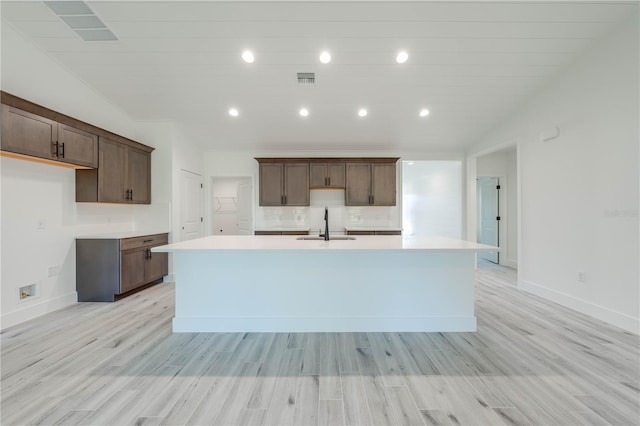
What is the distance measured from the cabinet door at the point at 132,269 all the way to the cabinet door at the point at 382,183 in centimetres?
409

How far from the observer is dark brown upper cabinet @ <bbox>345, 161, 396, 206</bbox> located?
5.38 m

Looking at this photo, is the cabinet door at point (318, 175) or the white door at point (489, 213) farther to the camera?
the white door at point (489, 213)

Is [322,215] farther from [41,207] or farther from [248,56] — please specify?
[41,207]

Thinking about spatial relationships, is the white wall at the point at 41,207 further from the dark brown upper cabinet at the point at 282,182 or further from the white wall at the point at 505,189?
the white wall at the point at 505,189

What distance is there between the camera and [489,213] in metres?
6.38

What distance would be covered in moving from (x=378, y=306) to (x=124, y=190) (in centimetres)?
393

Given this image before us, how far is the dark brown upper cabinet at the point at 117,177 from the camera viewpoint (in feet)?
11.4

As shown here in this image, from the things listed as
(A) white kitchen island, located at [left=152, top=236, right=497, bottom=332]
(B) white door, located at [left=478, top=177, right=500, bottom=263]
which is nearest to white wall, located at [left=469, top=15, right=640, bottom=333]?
(A) white kitchen island, located at [left=152, top=236, right=497, bottom=332]

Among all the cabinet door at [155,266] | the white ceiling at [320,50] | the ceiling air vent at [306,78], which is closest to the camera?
the white ceiling at [320,50]

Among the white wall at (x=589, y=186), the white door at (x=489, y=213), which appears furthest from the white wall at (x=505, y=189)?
the white wall at (x=589, y=186)

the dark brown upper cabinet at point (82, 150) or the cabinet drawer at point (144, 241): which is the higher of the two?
the dark brown upper cabinet at point (82, 150)

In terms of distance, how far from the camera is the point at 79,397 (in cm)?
169

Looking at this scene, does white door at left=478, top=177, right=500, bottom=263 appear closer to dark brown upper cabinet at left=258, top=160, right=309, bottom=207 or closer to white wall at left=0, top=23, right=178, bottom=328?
dark brown upper cabinet at left=258, top=160, right=309, bottom=207

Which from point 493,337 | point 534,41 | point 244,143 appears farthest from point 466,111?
point 244,143
